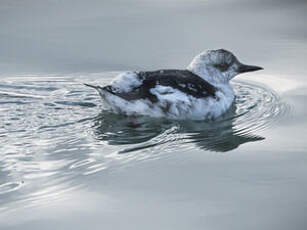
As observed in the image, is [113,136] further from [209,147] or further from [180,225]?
[180,225]

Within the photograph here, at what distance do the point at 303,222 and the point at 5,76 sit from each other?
15.4ft

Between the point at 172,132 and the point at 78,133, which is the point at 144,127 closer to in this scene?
the point at 172,132

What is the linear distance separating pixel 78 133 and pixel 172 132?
934mm

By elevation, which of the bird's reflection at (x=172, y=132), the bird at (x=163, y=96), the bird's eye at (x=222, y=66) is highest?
the bird's eye at (x=222, y=66)

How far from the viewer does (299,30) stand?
9469 mm

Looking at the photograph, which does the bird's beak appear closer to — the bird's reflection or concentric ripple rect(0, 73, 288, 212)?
concentric ripple rect(0, 73, 288, 212)

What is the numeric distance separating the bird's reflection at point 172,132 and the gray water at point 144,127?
2cm

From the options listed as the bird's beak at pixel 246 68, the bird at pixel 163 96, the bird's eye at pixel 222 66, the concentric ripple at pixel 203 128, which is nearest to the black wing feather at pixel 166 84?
the bird at pixel 163 96

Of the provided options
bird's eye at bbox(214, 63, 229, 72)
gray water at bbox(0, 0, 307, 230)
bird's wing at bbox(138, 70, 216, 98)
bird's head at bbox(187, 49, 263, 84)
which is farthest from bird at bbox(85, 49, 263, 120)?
bird's eye at bbox(214, 63, 229, 72)

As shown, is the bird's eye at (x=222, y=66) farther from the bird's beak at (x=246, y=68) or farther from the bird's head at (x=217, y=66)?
the bird's beak at (x=246, y=68)

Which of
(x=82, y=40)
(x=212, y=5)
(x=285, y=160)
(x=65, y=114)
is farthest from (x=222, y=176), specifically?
(x=212, y=5)

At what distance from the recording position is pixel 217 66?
25.8 feet

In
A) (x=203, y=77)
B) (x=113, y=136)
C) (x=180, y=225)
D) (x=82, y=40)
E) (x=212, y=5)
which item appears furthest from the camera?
(x=212, y=5)

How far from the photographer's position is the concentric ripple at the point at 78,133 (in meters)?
5.09
